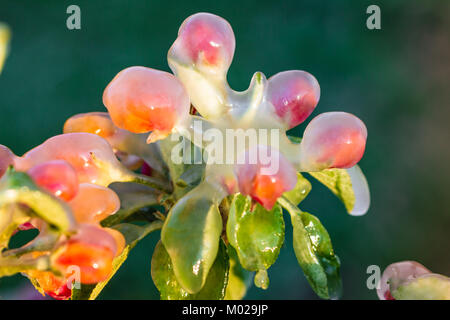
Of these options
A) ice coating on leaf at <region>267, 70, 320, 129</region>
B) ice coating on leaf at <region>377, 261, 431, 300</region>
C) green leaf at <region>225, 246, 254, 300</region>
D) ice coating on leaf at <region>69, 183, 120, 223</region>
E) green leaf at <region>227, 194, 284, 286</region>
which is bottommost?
green leaf at <region>225, 246, 254, 300</region>

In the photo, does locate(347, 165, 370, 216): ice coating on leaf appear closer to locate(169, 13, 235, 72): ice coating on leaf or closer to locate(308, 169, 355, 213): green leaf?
locate(308, 169, 355, 213): green leaf

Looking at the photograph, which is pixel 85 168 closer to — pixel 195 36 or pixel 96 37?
pixel 195 36

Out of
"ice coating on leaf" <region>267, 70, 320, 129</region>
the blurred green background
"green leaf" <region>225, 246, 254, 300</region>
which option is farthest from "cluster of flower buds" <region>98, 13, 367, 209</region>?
the blurred green background

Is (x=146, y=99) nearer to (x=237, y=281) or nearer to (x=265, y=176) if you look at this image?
(x=265, y=176)

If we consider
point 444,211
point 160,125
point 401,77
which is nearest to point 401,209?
point 444,211

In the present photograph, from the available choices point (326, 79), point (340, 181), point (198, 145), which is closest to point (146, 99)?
point (198, 145)

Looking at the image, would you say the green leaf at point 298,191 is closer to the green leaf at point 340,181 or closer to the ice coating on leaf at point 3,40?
the green leaf at point 340,181

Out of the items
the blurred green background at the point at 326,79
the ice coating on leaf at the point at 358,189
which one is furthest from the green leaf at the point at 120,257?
the blurred green background at the point at 326,79
